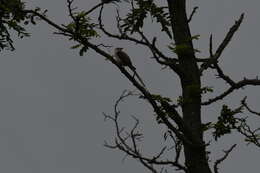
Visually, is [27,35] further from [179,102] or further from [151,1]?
[179,102]

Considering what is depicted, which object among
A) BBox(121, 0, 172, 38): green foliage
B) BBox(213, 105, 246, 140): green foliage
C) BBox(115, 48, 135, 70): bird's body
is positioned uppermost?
BBox(115, 48, 135, 70): bird's body

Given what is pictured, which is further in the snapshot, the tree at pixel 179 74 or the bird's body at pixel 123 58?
the bird's body at pixel 123 58

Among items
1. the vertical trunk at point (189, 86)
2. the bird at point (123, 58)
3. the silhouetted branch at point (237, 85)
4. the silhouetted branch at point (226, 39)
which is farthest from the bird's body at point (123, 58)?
the silhouetted branch at point (237, 85)

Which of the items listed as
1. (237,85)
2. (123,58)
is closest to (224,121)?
(237,85)

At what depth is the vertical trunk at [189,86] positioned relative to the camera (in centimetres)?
895

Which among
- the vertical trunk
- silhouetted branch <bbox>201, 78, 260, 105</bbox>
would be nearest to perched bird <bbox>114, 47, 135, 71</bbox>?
the vertical trunk

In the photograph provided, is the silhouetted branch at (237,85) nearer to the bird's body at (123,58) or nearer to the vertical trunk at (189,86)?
the vertical trunk at (189,86)

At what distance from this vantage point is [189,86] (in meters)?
9.27

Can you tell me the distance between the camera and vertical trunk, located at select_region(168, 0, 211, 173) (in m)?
8.95

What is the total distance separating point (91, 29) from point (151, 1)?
1885 mm

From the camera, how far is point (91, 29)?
9.16 metres

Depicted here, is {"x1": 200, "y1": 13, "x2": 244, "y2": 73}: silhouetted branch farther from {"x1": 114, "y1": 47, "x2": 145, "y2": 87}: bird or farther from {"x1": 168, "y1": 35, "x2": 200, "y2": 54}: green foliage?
{"x1": 114, "y1": 47, "x2": 145, "y2": 87}: bird

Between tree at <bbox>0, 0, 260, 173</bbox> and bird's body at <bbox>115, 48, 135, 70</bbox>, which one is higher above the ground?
bird's body at <bbox>115, 48, 135, 70</bbox>

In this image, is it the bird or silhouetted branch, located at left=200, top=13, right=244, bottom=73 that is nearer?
silhouetted branch, located at left=200, top=13, right=244, bottom=73
